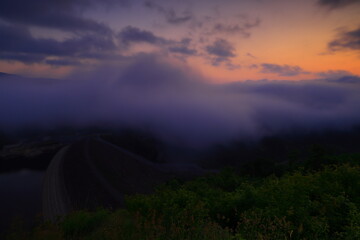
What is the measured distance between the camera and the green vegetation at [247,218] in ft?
24.8

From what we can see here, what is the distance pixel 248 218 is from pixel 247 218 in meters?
0.09

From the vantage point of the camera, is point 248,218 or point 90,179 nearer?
point 248,218

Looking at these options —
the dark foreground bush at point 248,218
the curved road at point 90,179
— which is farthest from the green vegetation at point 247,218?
the curved road at point 90,179

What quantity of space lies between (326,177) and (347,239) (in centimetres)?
833

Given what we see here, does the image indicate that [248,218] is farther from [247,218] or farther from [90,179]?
[90,179]

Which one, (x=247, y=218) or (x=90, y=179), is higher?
(x=247, y=218)

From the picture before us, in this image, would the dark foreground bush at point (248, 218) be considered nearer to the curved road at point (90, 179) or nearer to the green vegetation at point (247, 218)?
the green vegetation at point (247, 218)

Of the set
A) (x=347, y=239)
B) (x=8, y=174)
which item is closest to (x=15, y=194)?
(x=8, y=174)

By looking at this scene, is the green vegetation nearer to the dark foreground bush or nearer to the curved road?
the dark foreground bush

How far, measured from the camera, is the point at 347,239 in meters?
6.98

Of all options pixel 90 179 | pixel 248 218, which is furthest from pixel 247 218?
pixel 90 179

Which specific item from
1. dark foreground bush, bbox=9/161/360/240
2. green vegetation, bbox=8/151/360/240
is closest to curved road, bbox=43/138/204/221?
green vegetation, bbox=8/151/360/240

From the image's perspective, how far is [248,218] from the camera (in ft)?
30.7

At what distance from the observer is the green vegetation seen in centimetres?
755
